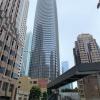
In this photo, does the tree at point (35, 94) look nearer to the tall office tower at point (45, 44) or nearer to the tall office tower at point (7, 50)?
the tall office tower at point (7, 50)

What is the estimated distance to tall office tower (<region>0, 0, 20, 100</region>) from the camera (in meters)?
40.5

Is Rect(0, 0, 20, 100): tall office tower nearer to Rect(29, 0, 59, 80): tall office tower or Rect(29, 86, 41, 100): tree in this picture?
Rect(29, 86, 41, 100): tree

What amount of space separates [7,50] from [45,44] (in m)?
122

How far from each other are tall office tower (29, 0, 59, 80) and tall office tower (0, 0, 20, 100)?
10037 cm

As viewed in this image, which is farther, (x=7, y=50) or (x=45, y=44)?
(x=45, y=44)

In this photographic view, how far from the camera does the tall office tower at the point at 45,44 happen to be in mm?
151962

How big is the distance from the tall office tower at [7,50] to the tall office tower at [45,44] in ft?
329

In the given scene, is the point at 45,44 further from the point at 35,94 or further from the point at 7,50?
the point at 7,50

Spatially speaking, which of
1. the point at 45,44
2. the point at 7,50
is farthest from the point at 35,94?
the point at 45,44

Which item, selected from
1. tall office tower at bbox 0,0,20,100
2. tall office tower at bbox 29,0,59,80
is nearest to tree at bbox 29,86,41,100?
tall office tower at bbox 0,0,20,100

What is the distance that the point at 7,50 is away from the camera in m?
44.0

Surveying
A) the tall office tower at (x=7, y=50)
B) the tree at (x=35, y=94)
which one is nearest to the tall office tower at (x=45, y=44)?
the tree at (x=35, y=94)

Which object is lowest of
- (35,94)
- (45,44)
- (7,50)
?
(35,94)

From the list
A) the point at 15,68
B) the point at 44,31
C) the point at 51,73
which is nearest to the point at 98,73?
the point at 15,68
